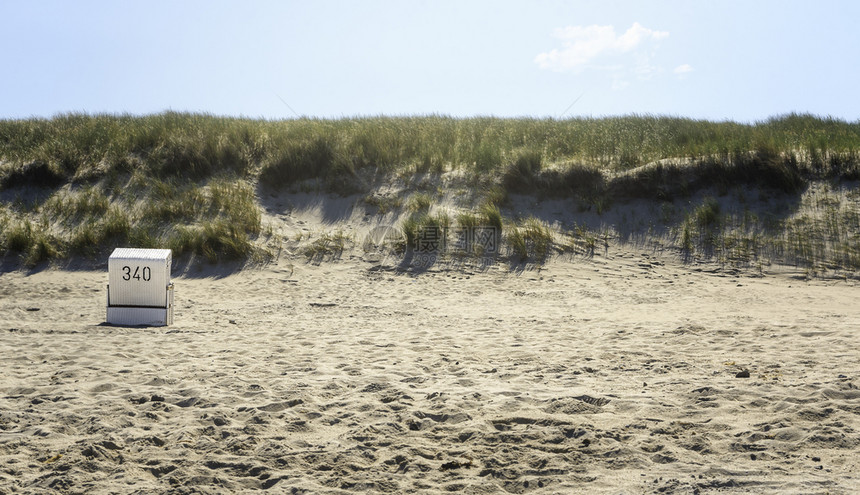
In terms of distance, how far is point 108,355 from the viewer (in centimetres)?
689

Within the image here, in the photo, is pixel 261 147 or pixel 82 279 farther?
pixel 261 147

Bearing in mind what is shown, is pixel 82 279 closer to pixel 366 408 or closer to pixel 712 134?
pixel 366 408

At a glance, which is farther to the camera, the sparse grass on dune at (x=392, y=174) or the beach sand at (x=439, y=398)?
the sparse grass on dune at (x=392, y=174)

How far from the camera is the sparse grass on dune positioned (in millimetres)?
12852

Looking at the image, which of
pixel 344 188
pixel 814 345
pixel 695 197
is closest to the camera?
pixel 814 345

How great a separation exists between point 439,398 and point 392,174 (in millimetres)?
10389

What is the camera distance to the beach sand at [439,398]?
13.6 feet

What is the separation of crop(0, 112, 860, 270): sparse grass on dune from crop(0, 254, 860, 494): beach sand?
314 centimetres

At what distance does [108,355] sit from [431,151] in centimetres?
1011

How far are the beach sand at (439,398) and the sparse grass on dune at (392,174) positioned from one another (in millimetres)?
3140

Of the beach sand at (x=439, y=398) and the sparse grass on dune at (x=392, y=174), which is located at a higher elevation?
the sparse grass on dune at (x=392, y=174)

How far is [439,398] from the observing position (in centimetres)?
542

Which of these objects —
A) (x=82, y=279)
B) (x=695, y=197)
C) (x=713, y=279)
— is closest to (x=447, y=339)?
(x=713, y=279)

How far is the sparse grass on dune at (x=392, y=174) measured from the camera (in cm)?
1285
